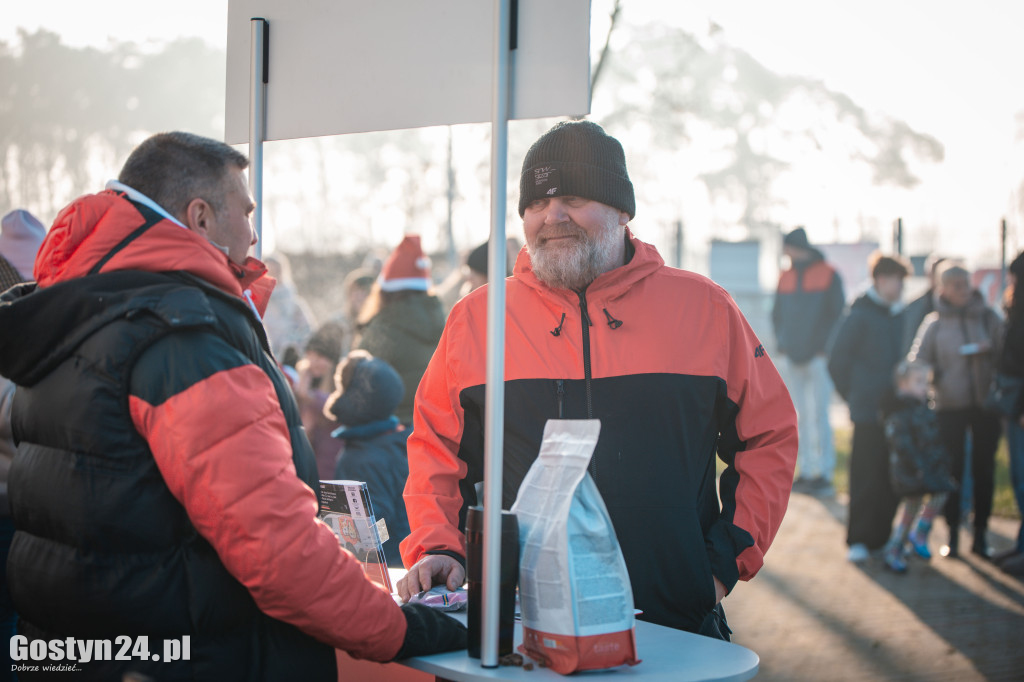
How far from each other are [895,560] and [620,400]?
4.59 metres

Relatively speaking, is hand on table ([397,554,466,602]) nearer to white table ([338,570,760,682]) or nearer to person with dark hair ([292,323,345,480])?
white table ([338,570,760,682])

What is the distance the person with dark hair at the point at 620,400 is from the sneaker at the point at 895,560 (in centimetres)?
416

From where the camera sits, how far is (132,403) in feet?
5.33

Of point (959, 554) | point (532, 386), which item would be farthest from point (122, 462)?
point (959, 554)

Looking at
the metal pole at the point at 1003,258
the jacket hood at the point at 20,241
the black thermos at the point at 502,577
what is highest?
the metal pole at the point at 1003,258

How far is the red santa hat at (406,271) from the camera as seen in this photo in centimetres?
535

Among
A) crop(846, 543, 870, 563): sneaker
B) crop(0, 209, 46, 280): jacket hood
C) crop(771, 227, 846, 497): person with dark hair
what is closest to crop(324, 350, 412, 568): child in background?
crop(0, 209, 46, 280): jacket hood

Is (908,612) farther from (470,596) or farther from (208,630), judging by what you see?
(208,630)

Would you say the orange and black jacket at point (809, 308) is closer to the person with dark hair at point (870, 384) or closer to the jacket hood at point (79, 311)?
the person with dark hair at point (870, 384)

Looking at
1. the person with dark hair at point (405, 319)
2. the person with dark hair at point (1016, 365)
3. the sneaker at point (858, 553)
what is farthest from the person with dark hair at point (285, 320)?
the person with dark hair at point (1016, 365)

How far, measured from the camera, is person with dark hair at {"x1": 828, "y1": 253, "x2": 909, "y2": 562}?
6.31 metres

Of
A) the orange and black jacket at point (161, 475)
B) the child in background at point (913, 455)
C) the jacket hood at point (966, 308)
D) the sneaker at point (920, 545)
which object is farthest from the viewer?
the jacket hood at point (966, 308)

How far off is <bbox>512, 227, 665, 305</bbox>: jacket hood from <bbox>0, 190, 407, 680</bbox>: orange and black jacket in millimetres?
981

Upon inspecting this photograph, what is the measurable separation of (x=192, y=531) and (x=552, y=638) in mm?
668
